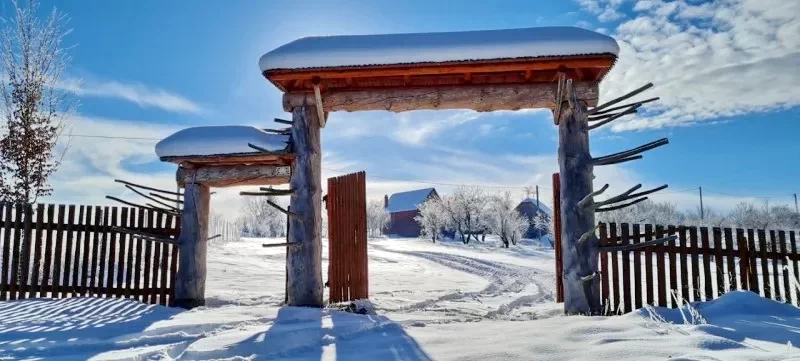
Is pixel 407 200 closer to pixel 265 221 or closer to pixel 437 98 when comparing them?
pixel 265 221

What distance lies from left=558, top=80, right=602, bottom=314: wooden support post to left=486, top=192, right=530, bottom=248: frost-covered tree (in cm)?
3560

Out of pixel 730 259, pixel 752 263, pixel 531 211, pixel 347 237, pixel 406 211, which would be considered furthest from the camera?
pixel 406 211

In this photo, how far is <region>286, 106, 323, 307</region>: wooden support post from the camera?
21.9 feet

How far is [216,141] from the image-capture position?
23.9ft

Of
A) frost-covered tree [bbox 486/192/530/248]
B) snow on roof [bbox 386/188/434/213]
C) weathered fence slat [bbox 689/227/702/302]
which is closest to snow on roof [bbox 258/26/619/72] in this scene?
weathered fence slat [bbox 689/227/702/302]

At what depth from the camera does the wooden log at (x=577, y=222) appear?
614 cm

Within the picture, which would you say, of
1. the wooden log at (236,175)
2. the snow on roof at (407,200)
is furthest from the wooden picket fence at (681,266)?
the snow on roof at (407,200)

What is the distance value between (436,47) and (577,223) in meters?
2.89

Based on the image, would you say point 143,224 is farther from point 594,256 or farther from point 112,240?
point 594,256

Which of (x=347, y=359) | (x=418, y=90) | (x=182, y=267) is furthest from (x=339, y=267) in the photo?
(x=347, y=359)

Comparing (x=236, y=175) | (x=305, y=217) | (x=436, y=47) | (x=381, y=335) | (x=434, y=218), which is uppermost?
(x=436, y=47)

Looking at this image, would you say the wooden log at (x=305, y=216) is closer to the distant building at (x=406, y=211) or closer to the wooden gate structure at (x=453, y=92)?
the wooden gate structure at (x=453, y=92)

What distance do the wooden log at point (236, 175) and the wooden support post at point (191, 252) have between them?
0.09m

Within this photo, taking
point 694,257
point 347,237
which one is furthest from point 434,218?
Answer: point 694,257
